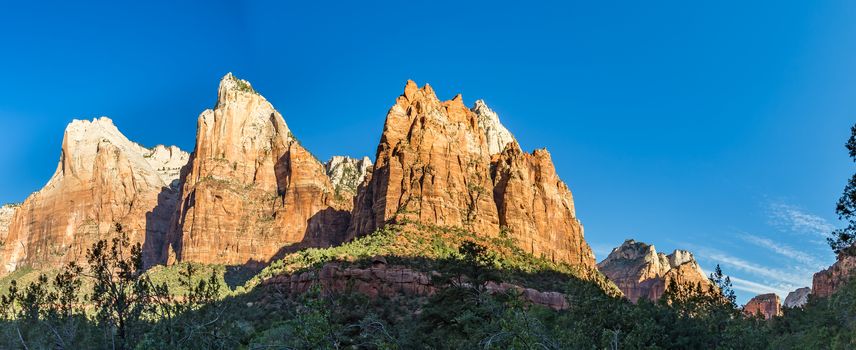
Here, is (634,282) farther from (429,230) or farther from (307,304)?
(307,304)

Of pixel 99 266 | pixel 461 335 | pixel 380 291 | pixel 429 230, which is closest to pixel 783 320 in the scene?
pixel 429 230

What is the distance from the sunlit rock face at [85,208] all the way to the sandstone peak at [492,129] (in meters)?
86.8

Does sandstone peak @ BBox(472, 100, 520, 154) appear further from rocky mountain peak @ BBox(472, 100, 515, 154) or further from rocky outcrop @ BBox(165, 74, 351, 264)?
rocky outcrop @ BBox(165, 74, 351, 264)

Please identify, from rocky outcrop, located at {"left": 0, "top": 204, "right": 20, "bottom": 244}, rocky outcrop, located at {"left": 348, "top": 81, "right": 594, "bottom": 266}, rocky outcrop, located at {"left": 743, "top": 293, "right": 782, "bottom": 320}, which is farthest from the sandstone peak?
rocky outcrop, located at {"left": 0, "top": 204, "right": 20, "bottom": 244}

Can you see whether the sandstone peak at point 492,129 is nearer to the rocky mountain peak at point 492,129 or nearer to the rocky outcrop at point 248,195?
the rocky mountain peak at point 492,129

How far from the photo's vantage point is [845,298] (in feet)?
126

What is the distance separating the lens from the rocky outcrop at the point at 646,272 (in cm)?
16538

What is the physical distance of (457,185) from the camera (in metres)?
111

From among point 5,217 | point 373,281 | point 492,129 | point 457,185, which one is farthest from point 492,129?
point 5,217

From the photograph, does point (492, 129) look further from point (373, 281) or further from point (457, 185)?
point (373, 281)

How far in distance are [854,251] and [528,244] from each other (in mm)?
82709

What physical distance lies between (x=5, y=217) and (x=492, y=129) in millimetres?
141234

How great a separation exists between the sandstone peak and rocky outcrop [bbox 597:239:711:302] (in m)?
51.7

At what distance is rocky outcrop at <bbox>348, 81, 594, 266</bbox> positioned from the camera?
345 ft
